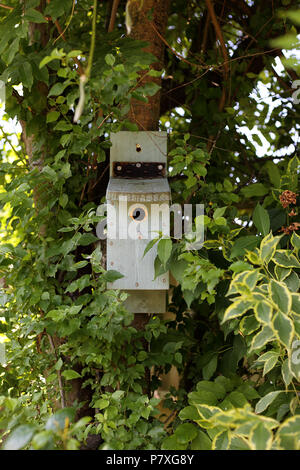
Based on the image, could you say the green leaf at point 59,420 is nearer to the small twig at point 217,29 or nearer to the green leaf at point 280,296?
the green leaf at point 280,296

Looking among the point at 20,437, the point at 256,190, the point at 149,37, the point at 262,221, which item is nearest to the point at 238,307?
the point at 262,221

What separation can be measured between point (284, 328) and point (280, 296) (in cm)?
8

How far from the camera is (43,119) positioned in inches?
68.1

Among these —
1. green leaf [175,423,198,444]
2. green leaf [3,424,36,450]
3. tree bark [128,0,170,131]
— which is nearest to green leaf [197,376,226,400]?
green leaf [175,423,198,444]

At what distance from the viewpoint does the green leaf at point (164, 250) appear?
1347 millimetres

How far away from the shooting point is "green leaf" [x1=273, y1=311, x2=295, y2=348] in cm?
105

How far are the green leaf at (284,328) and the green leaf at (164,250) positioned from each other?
0.38 meters

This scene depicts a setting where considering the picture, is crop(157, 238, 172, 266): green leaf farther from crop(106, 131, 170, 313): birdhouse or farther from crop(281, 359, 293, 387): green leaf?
crop(281, 359, 293, 387): green leaf

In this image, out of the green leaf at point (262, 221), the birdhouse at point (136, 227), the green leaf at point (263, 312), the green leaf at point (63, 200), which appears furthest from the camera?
the green leaf at point (63, 200)

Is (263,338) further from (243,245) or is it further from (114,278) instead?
(114,278)

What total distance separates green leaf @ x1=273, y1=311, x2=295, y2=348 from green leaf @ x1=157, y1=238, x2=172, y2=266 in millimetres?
377

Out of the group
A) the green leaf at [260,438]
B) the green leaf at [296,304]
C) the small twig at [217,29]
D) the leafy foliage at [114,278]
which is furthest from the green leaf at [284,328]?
the small twig at [217,29]

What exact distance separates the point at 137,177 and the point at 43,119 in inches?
16.5

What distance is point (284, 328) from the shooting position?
41.6 inches
